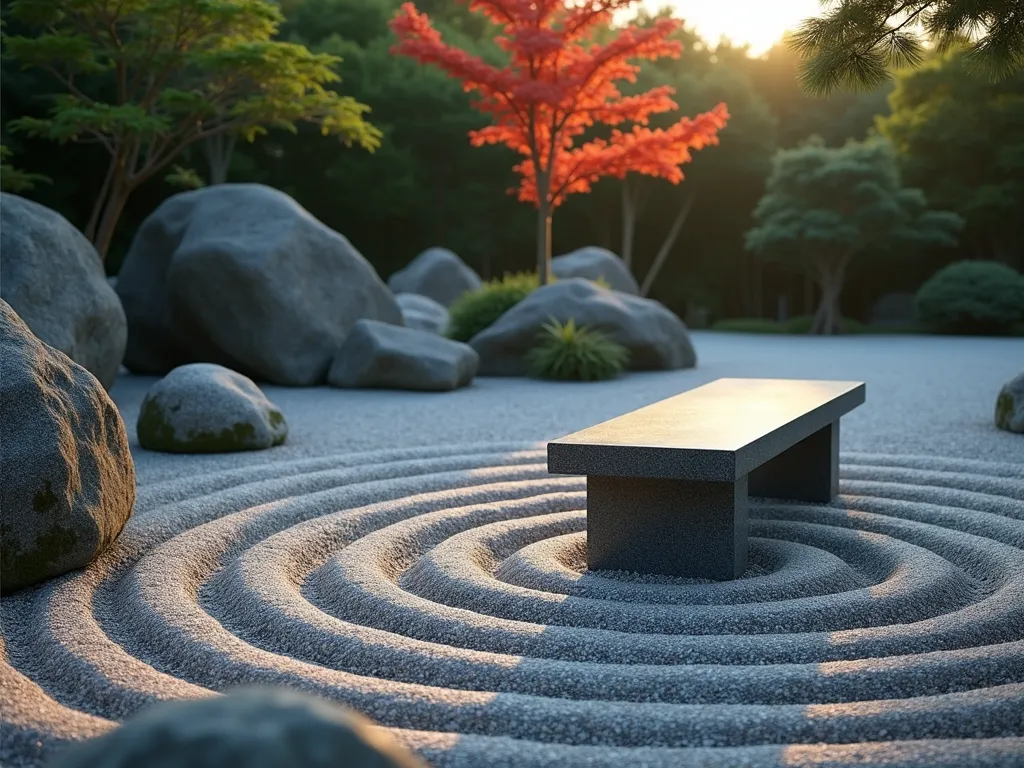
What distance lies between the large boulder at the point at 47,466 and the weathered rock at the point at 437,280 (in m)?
14.6

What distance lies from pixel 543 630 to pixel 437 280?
51.5 feet

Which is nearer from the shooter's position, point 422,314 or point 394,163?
point 422,314

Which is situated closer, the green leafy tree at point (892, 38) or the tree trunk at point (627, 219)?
the green leafy tree at point (892, 38)

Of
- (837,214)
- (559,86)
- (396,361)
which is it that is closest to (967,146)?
(837,214)

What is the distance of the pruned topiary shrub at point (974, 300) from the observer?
17578mm

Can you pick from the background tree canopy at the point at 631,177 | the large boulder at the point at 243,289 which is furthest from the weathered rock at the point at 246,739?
the background tree canopy at the point at 631,177

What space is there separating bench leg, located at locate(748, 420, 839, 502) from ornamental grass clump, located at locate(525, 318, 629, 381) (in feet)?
18.3

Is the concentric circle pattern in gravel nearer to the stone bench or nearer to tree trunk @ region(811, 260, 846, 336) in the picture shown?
the stone bench

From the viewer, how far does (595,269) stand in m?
18.8

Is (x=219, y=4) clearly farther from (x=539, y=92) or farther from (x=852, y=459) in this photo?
(x=852, y=459)

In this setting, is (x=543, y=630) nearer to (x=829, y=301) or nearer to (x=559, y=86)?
(x=559, y=86)

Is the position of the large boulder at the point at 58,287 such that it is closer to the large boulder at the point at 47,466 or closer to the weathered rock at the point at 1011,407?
the large boulder at the point at 47,466

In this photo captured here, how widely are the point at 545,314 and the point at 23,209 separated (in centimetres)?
564

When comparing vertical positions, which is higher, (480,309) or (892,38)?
(892,38)
